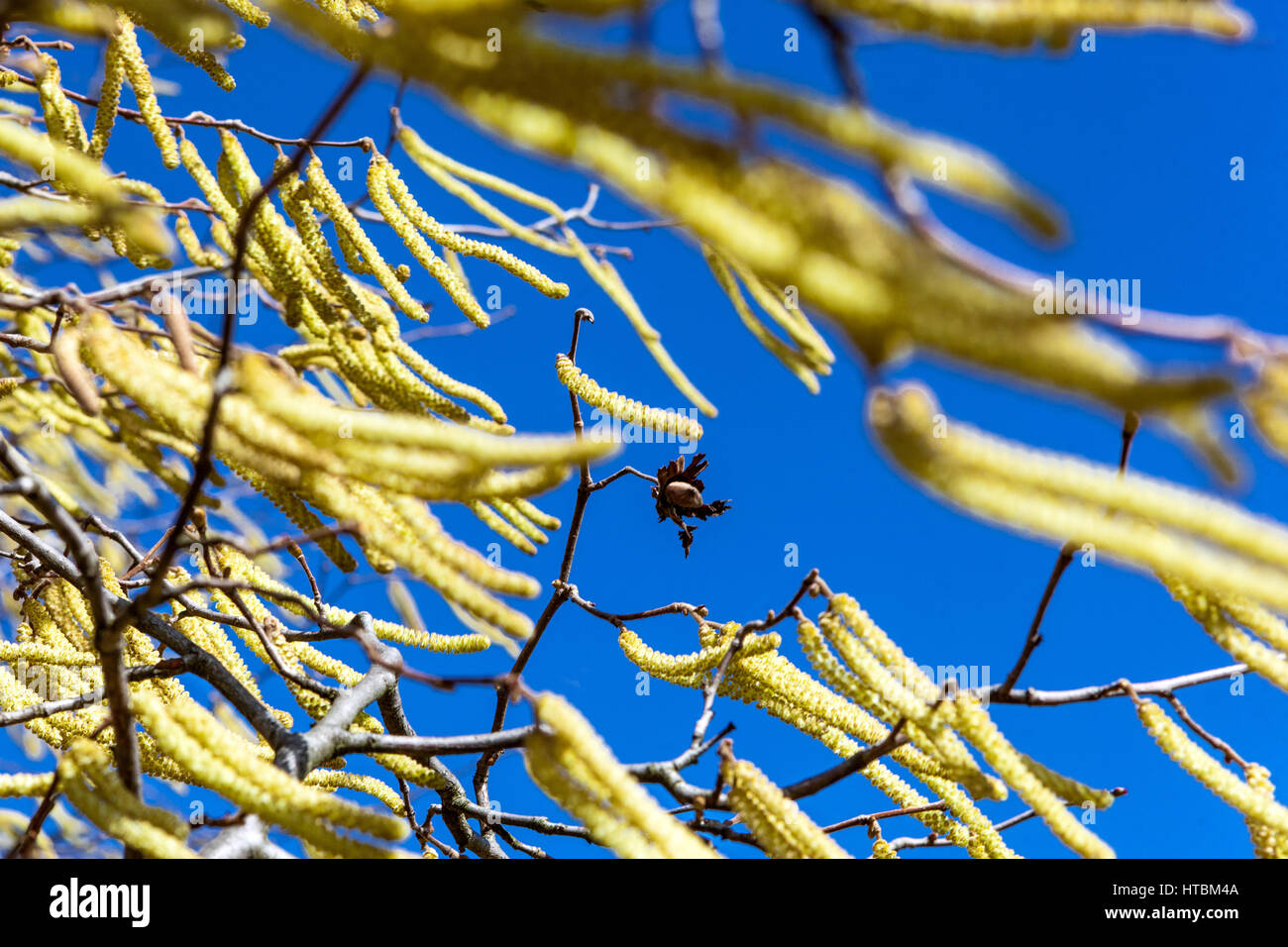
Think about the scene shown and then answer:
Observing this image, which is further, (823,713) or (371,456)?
(823,713)

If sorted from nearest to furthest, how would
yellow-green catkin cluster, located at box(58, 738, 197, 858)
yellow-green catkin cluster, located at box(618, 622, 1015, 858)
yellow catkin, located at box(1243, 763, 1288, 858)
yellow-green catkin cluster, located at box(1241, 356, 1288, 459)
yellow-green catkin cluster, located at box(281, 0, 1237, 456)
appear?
yellow-green catkin cluster, located at box(281, 0, 1237, 456) < yellow-green catkin cluster, located at box(1241, 356, 1288, 459) < yellow-green catkin cluster, located at box(58, 738, 197, 858) < yellow catkin, located at box(1243, 763, 1288, 858) < yellow-green catkin cluster, located at box(618, 622, 1015, 858)

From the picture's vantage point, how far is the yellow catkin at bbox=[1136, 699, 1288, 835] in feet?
4.07

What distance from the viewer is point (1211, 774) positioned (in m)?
1.27

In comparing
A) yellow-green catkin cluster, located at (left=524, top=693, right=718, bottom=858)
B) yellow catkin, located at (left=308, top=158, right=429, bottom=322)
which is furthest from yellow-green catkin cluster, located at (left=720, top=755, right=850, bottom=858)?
yellow catkin, located at (left=308, top=158, right=429, bottom=322)

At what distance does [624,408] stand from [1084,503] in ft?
3.55

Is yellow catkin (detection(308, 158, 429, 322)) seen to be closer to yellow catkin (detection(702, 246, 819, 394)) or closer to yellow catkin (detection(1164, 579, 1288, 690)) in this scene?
yellow catkin (detection(702, 246, 819, 394))

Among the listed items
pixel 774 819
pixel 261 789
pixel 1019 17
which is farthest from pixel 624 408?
pixel 1019 17

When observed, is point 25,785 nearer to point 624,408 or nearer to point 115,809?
point 115,809

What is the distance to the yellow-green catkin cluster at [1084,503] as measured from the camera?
0.67 m

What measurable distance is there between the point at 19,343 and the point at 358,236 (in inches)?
21.9

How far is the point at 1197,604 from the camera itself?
3.96 ft

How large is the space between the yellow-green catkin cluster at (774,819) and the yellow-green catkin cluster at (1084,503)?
22.1 inches

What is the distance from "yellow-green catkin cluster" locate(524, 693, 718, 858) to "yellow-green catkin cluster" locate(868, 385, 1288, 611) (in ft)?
1.75

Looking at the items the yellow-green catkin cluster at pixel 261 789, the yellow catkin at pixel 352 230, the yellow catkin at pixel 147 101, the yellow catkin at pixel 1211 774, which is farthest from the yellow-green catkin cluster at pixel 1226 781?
the yellow catkin at pixel 147 101
